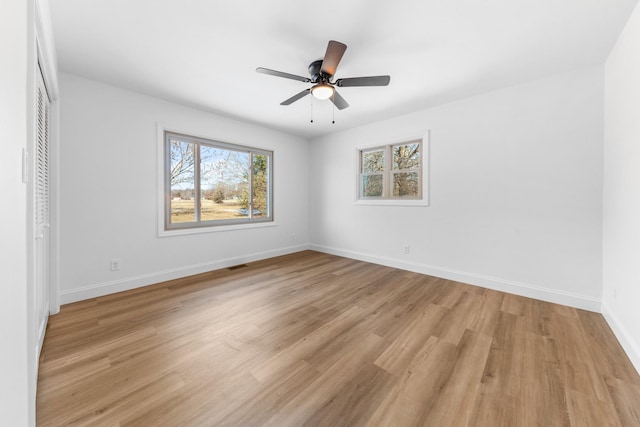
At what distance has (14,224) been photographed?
862 mm

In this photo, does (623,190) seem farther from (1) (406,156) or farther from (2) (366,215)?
(2) (366,215)

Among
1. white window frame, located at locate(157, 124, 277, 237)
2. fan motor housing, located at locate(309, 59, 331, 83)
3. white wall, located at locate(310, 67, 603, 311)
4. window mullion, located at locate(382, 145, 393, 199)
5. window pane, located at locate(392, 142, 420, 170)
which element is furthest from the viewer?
window mullion, located at locate(382, 145, 393, 199)

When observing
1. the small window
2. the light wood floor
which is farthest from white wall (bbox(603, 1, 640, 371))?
the small window

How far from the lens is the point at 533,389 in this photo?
1499mm

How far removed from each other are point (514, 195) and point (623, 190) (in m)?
0.98

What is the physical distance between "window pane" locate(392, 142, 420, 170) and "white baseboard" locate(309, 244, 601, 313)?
1583 mm

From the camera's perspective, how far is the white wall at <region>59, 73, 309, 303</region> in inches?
106

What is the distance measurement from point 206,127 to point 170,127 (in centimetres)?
51

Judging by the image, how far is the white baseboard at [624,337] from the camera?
169cm

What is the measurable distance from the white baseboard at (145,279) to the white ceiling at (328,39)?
2.39m

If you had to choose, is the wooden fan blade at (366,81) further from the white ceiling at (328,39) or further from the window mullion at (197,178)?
the window mullion at (197,178)

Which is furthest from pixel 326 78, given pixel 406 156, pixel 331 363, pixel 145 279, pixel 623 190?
pixel 145 279

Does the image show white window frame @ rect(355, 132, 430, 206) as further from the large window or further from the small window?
the large window

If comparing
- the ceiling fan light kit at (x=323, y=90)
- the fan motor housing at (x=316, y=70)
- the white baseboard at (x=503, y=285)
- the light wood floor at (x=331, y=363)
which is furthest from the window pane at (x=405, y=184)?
the fan motor housing at (x=316, y=70)
